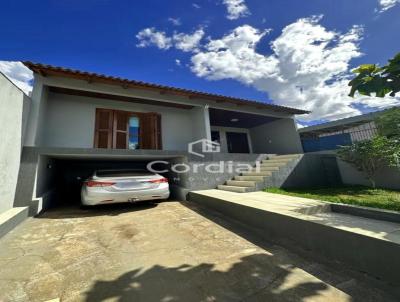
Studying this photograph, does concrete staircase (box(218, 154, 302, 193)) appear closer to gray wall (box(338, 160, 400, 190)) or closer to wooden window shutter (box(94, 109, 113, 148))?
gray wall (box(338, 160, 400, 190))

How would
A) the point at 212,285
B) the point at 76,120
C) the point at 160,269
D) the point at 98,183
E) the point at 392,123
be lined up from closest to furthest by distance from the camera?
the point at 212,285, the point at 160,269, the point at 392,123, the point at 98,183, the point at 76,120

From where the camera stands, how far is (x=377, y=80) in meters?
2.74

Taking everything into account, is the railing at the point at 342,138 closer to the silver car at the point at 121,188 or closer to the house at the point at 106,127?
the house at the point at 106,127

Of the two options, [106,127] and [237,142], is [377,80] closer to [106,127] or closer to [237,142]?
[106,127]

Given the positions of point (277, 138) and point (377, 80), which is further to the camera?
point (277, 138)

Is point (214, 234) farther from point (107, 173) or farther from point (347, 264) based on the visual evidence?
point (107, 173)

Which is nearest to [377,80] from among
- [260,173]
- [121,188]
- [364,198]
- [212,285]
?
[212,285]

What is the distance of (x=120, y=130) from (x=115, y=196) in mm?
4111

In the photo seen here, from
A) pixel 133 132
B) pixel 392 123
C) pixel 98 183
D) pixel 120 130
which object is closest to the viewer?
pixel 392 123

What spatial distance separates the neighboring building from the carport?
9.42 metres

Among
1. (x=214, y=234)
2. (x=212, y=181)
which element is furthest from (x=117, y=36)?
(x=214, y=234)

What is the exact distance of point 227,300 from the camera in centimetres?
173

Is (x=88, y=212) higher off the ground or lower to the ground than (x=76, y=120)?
lower
